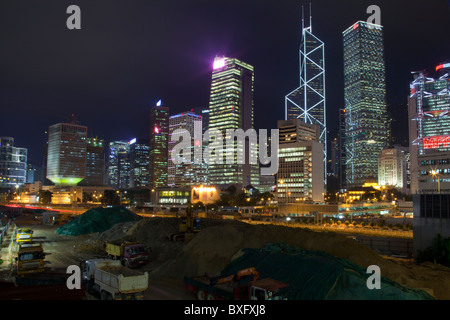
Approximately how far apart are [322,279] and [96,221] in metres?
44.1

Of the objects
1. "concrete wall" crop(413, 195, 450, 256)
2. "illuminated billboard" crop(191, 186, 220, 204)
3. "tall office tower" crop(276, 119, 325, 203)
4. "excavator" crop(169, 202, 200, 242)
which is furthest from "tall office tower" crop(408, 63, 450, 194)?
"excavator" crop(169, 202, 200, 242)

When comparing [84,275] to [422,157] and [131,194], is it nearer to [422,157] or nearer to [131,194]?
[422,157]

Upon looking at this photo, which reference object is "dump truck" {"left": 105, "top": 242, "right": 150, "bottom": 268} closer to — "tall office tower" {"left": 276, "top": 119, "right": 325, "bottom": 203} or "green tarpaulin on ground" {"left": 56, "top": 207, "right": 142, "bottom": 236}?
"green tarpaulin on ground" {"left": 56, "top": 207, "right": 142, "bottom": 236}

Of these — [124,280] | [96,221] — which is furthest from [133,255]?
[96,221]

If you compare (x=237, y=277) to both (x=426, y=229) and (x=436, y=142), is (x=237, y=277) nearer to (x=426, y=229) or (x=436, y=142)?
(x=426, y=229)

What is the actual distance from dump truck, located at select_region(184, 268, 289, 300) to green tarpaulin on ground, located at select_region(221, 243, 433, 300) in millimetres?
1251

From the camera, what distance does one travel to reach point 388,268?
75.8 feet

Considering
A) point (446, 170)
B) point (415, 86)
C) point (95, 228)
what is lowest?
point (95, 228)

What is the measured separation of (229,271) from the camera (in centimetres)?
2219

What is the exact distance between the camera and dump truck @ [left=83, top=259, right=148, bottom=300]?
651 inches
